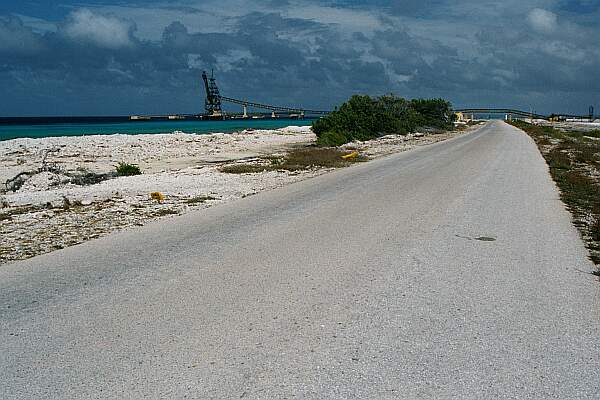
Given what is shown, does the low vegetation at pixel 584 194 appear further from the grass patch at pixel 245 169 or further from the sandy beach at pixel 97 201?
the grass patch at pixel 245 169

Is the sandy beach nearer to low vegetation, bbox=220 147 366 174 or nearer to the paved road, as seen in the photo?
low vegetation, bbox=220 147 366 174

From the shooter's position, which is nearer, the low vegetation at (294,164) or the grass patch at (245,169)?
the grass patch at (245,169)

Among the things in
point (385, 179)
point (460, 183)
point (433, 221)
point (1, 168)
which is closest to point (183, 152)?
point (1, 168)

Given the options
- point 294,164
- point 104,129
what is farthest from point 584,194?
point 104,129

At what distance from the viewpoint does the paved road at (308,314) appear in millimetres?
4070

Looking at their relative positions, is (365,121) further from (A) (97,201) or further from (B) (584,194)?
(A) (97,201)

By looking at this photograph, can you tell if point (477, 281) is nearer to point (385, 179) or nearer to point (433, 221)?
point (433, 221)

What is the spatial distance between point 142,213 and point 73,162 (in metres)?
19.4

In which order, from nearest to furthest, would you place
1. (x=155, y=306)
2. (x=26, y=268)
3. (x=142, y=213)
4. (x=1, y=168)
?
(x=155, y=306)
(x=26, y=268)
(x=142, y=213)
(x=1, y=168)

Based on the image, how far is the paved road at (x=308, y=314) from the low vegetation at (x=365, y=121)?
30819mm

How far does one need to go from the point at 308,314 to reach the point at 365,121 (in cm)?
4376

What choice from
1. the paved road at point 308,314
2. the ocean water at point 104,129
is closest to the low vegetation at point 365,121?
the ocean water at point 104,129

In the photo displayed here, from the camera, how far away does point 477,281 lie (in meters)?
6.55

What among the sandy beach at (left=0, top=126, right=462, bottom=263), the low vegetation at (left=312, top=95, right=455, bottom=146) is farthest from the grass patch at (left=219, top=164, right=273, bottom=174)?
the low vegetation at (left=312, top=95, right=455, bottom=146)
